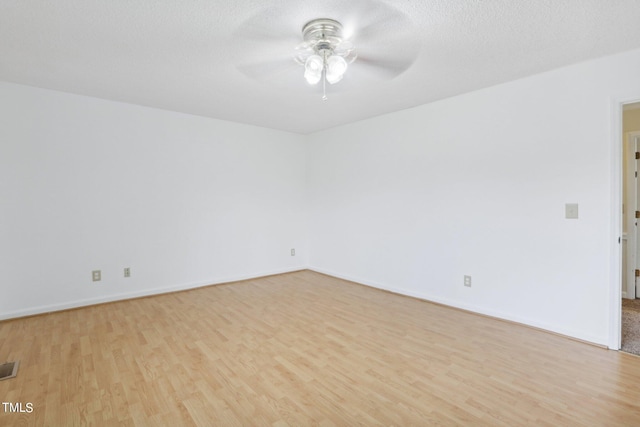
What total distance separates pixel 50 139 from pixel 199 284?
233 cm

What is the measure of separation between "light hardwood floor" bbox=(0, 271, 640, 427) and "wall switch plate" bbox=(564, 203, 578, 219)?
1046mm

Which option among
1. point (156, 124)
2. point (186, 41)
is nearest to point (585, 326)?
point (186, 41)

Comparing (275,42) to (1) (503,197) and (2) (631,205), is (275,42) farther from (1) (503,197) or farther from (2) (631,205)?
(2) (631,205)

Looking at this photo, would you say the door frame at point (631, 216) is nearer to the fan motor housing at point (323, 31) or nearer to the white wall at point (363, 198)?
the white wall at point (363, 198)

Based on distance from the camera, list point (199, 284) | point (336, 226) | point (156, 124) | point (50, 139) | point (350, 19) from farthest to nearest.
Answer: point (336, 226)
point (199, 284)
point (156, 124)
point (50, 139)
point (350, 19)

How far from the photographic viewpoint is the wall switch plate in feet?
8.54

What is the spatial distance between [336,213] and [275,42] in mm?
2997

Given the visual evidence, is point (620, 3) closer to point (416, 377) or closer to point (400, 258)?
point (416, 377)

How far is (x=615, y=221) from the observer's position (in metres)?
2.42

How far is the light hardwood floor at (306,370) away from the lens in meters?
1.71

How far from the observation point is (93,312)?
328cm

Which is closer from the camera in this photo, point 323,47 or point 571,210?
point 323,47

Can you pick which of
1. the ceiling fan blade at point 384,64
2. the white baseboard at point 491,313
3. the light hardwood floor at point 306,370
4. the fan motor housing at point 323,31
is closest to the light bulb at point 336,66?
the fan motor housing at point 323,31

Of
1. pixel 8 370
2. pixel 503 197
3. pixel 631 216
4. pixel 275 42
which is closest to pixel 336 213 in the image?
pixel 503 197
